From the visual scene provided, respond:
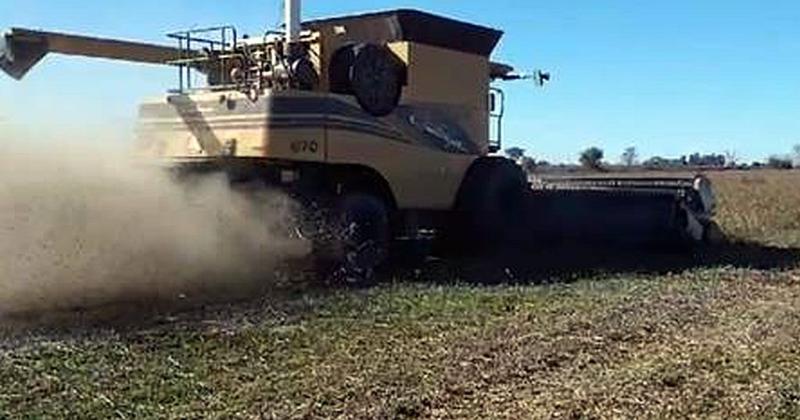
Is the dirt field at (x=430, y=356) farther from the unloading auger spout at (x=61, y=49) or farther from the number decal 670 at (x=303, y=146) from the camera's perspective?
the unloading auger spout at (x=61, y=49)

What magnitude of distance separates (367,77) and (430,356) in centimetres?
591

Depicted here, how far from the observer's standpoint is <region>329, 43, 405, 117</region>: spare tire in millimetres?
12734

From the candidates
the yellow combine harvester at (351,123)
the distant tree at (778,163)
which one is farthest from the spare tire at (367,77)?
the distant tree at (778,163)

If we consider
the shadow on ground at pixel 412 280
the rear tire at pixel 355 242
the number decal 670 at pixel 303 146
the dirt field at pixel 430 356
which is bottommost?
the dirt field at pixel 430 356

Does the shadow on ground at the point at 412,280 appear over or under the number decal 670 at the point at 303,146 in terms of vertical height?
under

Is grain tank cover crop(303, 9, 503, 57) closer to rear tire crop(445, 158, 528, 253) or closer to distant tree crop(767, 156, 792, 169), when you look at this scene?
rear tire crop(445, 158, 528, 253)

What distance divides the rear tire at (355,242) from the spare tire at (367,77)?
44.6 inches

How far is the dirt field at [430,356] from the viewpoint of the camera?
6160mm

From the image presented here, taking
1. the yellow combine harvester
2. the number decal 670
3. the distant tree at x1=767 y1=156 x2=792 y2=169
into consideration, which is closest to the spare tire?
the yellow combine harvester

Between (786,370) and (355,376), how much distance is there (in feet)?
9.52

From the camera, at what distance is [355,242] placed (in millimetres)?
12461

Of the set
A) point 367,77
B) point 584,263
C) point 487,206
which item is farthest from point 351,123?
point 584,263

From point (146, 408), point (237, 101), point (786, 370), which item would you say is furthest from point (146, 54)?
point (786, 370)

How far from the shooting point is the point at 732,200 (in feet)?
94.6
